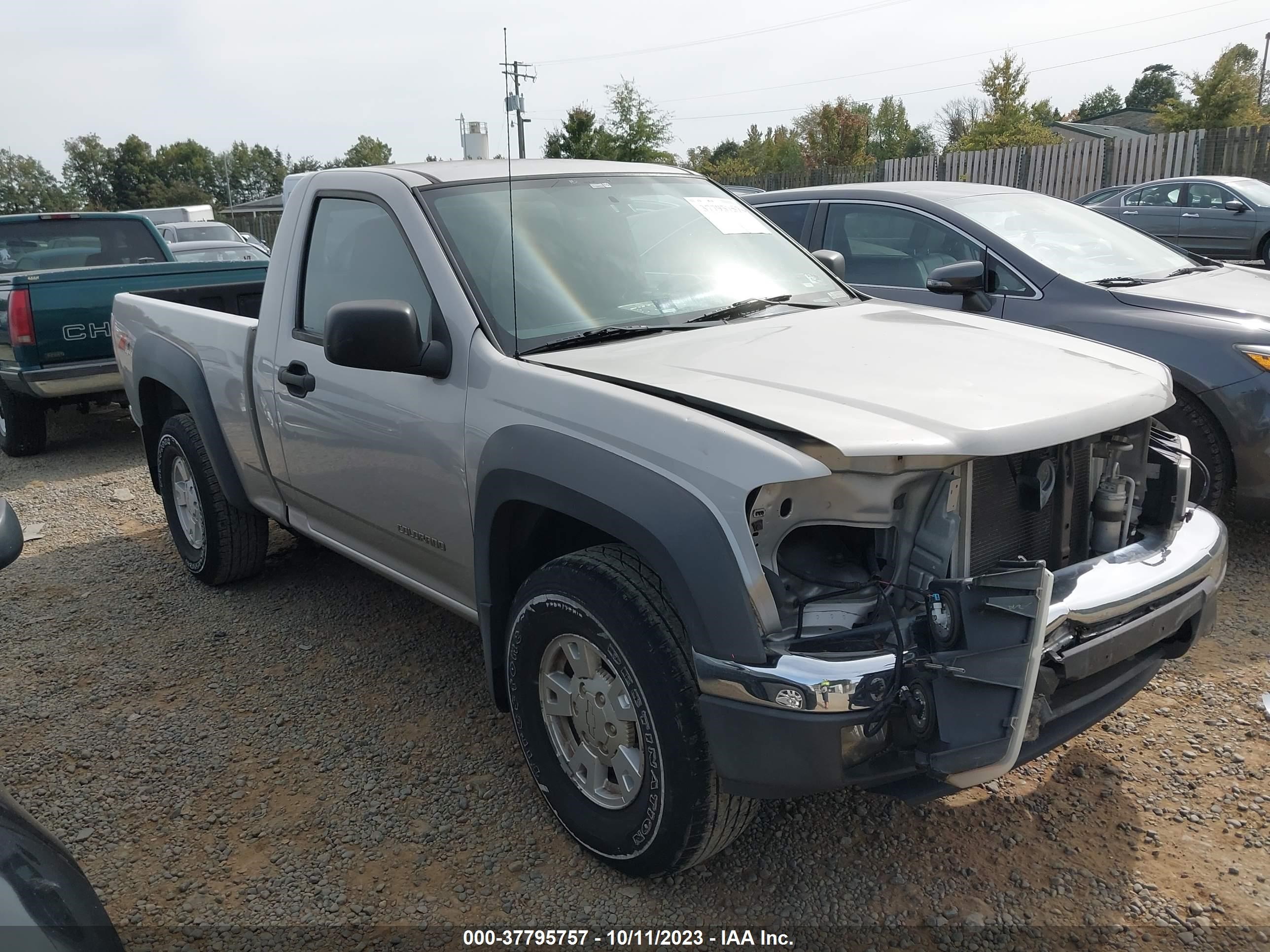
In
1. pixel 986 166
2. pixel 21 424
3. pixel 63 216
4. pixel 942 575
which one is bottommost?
pixel 21 424

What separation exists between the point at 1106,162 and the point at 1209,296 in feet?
58.2

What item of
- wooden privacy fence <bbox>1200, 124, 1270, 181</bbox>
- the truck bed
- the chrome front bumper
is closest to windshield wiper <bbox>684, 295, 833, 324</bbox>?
the chrome front bumper

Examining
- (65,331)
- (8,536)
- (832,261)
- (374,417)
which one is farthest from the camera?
(65,331)

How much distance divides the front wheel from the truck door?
0.49m

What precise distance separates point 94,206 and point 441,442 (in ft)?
275

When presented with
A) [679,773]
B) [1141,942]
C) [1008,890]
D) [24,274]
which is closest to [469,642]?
[679,773]

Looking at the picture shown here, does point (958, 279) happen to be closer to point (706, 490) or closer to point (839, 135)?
point (706, 490)

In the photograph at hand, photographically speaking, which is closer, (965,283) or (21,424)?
(965,283)

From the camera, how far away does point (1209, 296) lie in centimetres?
484

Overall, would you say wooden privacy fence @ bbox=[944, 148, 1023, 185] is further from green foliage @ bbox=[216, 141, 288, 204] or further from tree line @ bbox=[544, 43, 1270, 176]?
green foliage @ bbox=[216, 141, 288, 204]

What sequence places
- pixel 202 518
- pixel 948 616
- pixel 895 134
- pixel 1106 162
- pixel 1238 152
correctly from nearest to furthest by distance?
pixel 948 616 → pixel 202 518 → pixel 1238 152 → pixel 1106 162 → pixel 895 134

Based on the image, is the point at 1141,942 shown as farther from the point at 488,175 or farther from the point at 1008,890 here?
the point at 488,175

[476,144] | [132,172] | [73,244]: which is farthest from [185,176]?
[476,144]

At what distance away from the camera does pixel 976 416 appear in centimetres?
229
